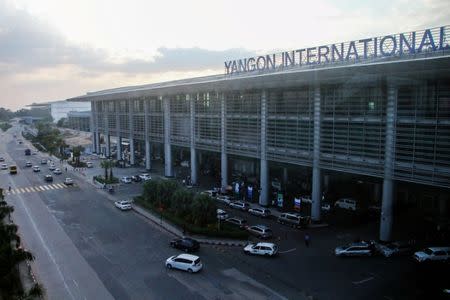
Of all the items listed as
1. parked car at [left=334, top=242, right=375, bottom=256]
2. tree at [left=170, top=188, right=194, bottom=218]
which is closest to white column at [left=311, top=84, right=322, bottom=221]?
parked car at [left=334, top=242, right=375, bottom=256]

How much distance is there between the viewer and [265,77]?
133ft

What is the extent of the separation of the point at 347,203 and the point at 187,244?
2390cm

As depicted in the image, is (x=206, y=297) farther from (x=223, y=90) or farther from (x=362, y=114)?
(x=223, y=90)

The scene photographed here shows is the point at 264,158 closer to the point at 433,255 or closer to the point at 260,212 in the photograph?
the point at 260,212

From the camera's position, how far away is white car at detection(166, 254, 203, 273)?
27.4 meters

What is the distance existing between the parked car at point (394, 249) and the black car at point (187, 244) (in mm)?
15349

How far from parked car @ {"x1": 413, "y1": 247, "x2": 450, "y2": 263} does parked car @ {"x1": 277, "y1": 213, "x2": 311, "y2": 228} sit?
11254 mm

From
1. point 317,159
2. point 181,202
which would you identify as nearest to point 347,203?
point 317,159

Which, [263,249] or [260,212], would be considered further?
[260,212]

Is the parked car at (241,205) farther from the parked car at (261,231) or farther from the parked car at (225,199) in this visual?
the parked car at (261,231)

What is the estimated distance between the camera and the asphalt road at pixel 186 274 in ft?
80.6

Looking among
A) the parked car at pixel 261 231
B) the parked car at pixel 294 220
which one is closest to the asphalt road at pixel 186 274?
the parked car at pixel 261 231

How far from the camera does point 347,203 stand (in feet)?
154

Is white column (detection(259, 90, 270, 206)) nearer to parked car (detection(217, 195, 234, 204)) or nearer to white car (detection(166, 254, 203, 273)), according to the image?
parked car (detection(217, 195, 234, 204))
